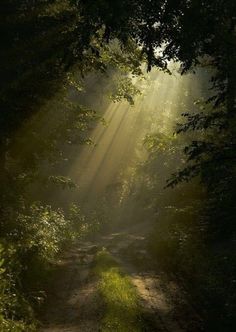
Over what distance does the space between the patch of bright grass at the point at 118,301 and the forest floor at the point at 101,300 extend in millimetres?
86

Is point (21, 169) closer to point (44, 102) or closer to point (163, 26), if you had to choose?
point (44, 102)

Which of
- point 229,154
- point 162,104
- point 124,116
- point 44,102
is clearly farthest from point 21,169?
point 162,104

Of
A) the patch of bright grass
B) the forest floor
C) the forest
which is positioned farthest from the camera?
the forest floor

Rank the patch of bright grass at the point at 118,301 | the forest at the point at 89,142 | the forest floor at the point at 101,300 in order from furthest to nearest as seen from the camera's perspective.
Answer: the forest floor at the point at 101,300, the patch of bright grass at the point at 118,301, the forest at the point at 89,142

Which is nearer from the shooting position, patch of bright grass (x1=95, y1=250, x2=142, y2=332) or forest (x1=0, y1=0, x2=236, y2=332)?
forest (x1=0, y1=0, x2=236, y2=332)

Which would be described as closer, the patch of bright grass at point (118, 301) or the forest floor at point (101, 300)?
the patch of bright grass at point (118, 301)

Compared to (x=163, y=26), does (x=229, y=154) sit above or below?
below

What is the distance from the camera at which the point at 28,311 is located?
1154cm

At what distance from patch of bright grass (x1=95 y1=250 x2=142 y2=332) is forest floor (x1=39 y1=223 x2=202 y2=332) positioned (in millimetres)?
86

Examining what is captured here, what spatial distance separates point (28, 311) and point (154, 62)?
719cm

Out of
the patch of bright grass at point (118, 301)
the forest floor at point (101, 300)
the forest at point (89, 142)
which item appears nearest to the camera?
the forest at point (89, 142)

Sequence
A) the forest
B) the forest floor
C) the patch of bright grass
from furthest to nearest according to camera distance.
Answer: the forest floor < the patch of bright grass < the forest

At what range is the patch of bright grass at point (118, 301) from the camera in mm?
11063

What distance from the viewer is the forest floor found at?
1179 centimetres
